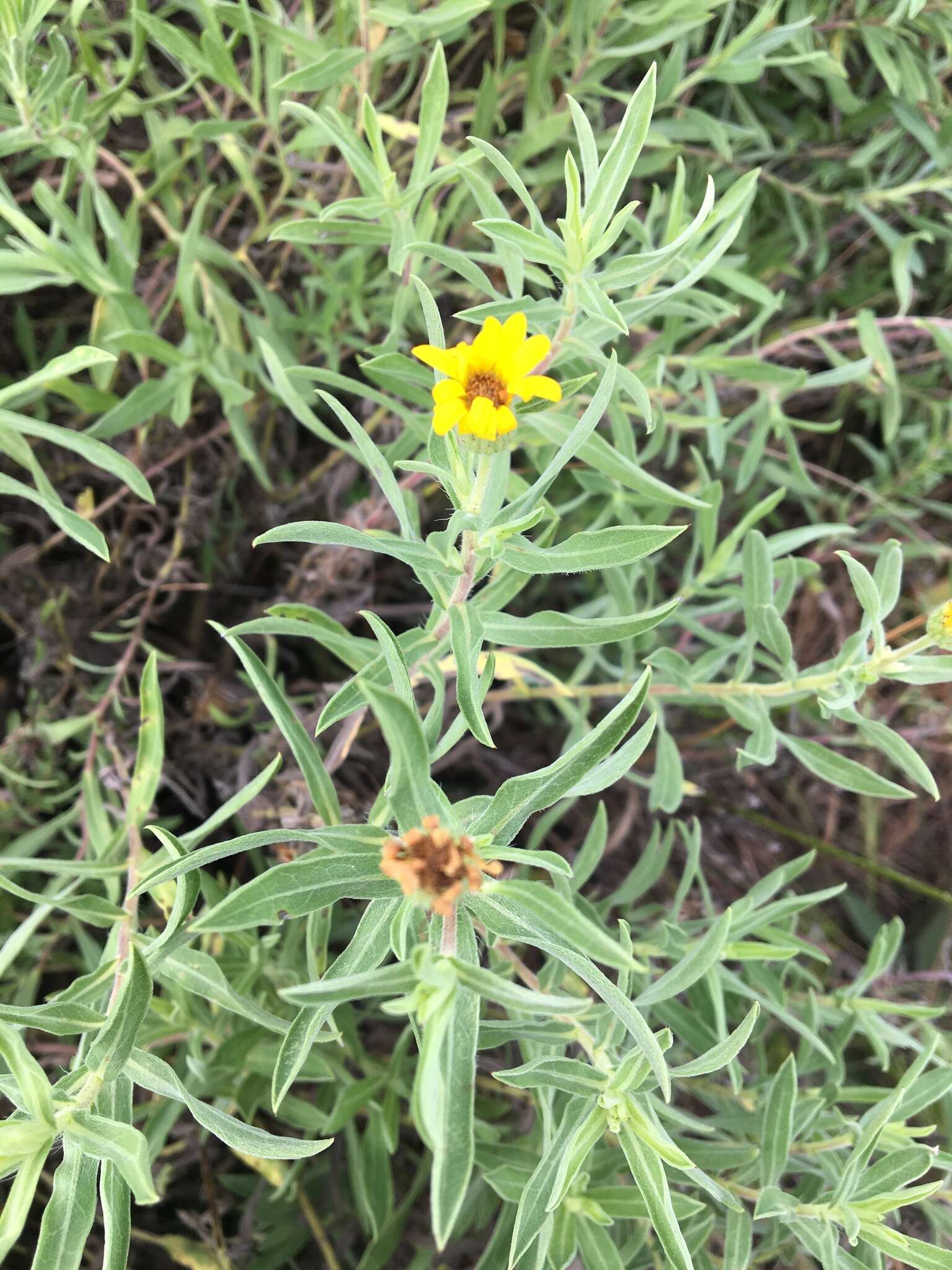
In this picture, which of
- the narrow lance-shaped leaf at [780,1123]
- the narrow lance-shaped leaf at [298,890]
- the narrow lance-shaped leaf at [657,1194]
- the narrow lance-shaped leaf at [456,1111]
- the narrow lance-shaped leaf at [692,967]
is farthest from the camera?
the narrow lance-shaped leaf at [780,1123]

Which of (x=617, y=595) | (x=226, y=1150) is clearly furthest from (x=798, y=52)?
(x=226, y=1150)

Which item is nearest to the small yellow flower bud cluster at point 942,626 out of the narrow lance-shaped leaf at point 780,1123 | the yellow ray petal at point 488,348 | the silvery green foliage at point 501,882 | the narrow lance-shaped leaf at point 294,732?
the silvery green foliage at point 501,882

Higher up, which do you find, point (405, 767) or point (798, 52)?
point (798, 52)

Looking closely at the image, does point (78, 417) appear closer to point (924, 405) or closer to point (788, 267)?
point (788, 267)

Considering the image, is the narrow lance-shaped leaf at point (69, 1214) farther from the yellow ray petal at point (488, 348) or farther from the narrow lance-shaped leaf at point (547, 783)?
the yellow ray petal at point (488, 348)

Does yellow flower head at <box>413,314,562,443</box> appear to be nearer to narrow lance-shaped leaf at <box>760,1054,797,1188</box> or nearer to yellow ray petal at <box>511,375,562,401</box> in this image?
yellow ray petal at <box>511,375,562,401</box>

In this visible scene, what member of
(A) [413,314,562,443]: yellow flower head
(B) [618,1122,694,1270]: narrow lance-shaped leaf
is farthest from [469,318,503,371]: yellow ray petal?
(B) [618,1122,694,1270]: narrow lance-shaped leaf

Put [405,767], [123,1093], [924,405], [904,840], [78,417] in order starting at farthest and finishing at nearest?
[904,840]
[924,405]
[78,417]
[123,1093]
[405,767]
